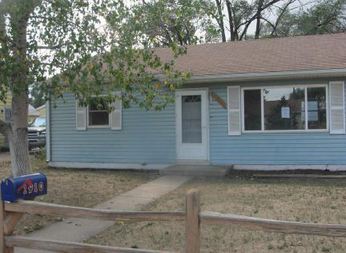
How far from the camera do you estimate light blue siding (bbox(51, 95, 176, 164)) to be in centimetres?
1606

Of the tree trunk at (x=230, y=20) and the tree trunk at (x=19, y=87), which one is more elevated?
the tree trunk at (x=230, y=20)

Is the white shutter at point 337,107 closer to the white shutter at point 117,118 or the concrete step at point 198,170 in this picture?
the concrete step at point 198,170

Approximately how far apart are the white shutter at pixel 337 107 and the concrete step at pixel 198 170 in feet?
10.6

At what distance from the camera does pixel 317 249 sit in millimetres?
6594

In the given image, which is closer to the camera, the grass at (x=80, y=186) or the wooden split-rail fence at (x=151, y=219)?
the wooden split-rail fence at (x=151, y=219)

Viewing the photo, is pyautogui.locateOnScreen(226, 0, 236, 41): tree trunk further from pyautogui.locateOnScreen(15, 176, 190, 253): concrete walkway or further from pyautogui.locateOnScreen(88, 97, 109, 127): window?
pyautogui.locateOnScreen(15, 176, 190, 253): concrete walkway

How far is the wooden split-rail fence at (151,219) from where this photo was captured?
4.21 m

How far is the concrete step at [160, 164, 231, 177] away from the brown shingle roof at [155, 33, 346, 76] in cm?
275

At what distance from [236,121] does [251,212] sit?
21.5 ft

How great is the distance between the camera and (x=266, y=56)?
16219 millimetres

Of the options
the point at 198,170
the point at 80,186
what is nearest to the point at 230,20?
the point at 198,170

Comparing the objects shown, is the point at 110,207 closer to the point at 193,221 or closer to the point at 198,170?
the point at 198,170

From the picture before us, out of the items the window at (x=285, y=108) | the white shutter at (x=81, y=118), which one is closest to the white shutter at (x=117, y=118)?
the white shutter at (x=81, y=118)

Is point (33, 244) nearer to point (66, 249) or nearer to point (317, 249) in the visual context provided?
point (66, 249)
